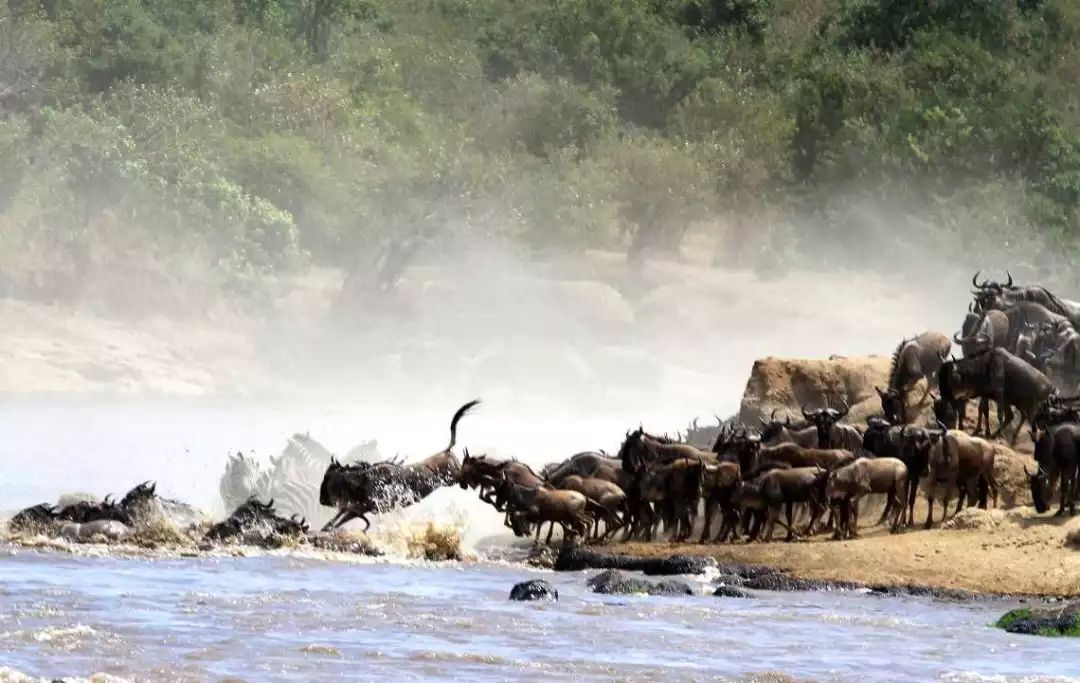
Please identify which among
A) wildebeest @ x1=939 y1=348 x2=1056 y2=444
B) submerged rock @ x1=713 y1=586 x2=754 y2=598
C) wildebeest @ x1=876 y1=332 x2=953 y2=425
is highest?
wildebeest @ x1=876 y1=332 x2=953 y2=425

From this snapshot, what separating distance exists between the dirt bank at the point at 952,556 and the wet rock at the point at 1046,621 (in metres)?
1.29

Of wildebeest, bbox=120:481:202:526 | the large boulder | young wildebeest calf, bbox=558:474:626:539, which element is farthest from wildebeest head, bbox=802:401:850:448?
wildebeest, bbox=120:481:202:526

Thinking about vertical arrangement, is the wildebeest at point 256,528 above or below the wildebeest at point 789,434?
below

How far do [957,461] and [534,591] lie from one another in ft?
14.8

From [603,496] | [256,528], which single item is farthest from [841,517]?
[256,528]

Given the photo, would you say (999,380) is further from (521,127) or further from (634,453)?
(521,127)

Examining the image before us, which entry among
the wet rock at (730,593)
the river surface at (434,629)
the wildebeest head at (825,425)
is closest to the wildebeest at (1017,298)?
the wildebeest head at (825,425)

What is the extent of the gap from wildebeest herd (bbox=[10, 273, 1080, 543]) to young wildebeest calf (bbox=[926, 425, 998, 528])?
0.04 ft

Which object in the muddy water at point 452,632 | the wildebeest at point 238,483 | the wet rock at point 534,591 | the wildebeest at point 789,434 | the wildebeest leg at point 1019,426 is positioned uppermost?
the wildebeest leg at point 1019,426

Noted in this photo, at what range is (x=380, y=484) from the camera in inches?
878

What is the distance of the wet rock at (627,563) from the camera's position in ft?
65.0

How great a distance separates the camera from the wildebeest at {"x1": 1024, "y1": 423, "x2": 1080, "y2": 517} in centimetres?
1988

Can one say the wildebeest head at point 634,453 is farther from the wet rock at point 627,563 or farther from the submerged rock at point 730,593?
the submerged rock at point 730,593

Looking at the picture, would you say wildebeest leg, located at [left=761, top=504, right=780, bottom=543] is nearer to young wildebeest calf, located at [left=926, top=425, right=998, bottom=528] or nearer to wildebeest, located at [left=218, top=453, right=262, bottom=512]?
young wildebeest calf, located at [left=926, top=425, right=998, bottom=528]
